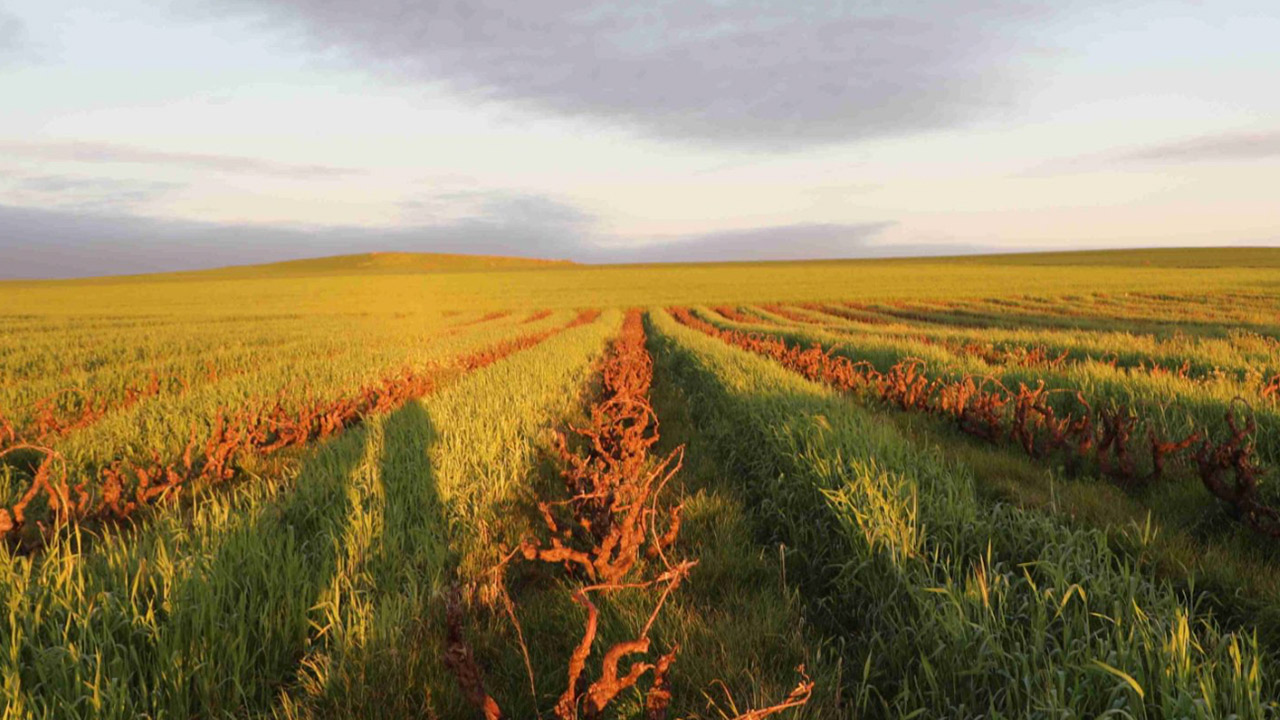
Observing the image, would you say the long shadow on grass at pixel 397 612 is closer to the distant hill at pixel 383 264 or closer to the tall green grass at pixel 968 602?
the tall green grass at pixel 968 602

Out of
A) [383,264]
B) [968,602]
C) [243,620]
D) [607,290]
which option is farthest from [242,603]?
[383,264]

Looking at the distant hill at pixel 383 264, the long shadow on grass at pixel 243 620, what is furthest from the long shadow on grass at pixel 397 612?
the distant hill at pixel 383 264

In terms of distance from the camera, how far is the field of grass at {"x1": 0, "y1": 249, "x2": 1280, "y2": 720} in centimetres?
212

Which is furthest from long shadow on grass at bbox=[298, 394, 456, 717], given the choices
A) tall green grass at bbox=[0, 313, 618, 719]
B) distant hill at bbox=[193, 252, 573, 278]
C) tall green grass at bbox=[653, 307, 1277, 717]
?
distant hill at bbox=[193, 252, 573, 278]

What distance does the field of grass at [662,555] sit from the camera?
212cm

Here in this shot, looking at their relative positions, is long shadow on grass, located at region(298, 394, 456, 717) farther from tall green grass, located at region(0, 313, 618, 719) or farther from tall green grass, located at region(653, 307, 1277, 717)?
tall green grass, located at region(653, 307, 1277, 717)

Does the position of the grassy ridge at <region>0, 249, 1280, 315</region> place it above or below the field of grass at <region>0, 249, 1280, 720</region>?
above

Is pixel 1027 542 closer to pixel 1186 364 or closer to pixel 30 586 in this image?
pixel 30 586

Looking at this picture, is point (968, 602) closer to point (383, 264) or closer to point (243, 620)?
point (243, 620)

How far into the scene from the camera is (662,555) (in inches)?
92.3

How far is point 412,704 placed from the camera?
2.25 metres

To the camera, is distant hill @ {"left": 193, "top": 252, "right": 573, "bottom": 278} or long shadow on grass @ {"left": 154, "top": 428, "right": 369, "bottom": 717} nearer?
long shadow on grass @ {"left": 154, "top": 428, "right": 369, "bottom": 717}

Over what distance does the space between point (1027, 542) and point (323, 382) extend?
9.62 meters

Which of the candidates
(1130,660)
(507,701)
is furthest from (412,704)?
(1130,660)
